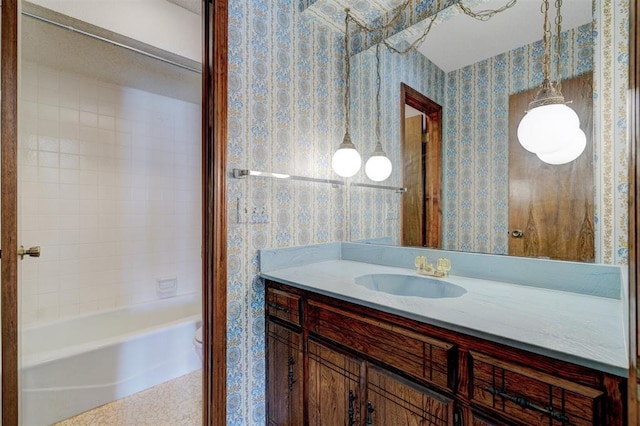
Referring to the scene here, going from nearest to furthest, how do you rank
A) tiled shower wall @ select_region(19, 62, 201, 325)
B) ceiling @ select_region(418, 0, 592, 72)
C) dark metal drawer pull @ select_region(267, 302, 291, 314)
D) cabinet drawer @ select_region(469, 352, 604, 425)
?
cabinet drawer @ select_region(469, 352, 604, 425) → ceiling @ select_region(418, 0, 592, 72) → dark metal drawer pull @ select_region(267, 302, 291, 314) → tiled shower wall @ select_region(19, 62, 201, 325)

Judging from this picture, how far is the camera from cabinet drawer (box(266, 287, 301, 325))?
1.34 m

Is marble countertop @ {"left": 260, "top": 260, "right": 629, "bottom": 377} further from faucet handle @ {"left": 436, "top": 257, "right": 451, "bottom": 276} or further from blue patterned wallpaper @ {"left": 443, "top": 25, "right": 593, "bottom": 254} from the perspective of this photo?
blue patterned wallpaper @ {"left": 443, "top": 25, "right": 593, "bottom": 254}

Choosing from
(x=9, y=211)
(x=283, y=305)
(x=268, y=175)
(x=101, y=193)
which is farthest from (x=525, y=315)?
(x=101, y=193)

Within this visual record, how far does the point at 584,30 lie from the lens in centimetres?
113

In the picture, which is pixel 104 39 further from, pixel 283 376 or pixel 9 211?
pixel 283 376

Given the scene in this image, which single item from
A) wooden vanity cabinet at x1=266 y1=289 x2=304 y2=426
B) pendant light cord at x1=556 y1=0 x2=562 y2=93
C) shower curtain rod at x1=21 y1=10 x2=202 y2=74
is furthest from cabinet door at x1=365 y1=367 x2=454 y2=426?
shower curtain rod at x1=21 y1=10 x2=202 y2=74

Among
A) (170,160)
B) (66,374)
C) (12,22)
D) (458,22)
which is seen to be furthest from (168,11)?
(66,374)

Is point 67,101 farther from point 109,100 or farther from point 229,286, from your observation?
point 229,286

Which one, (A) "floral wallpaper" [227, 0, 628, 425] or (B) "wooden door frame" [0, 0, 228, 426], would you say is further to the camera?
(B) "wooden door frame" [0, 0, 228, 426]

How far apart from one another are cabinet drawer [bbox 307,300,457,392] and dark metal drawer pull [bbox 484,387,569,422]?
0.37 feet

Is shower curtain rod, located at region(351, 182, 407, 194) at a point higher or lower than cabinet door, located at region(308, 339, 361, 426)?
higher

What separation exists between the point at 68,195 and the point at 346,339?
7.97ft

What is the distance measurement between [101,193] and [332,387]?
95.1 inches

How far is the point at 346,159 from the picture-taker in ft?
5.91
